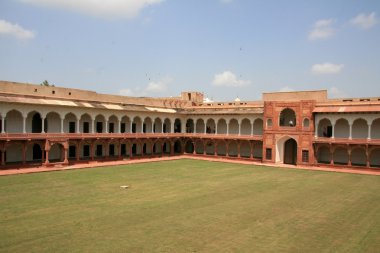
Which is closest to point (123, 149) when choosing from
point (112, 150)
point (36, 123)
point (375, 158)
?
point (112, 150)

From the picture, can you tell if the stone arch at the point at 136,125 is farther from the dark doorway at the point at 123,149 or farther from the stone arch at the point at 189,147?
the stone arch at the point at 189,147

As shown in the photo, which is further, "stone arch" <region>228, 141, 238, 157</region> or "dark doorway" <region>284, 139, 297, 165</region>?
"stone arch" <region>228, 141, 238, 157</region>

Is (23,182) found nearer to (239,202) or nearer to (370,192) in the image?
(239,202)

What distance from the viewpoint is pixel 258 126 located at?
41.9m

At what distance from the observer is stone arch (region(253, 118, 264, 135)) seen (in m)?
41.5

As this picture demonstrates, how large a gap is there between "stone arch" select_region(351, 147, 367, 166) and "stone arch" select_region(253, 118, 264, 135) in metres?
10.7

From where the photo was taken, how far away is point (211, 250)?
10.9 metres

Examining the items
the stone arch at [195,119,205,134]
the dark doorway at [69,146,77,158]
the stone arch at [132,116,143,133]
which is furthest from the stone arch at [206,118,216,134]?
the dark doorway at [69,146,77,158]

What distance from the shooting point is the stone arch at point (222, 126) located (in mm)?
44938

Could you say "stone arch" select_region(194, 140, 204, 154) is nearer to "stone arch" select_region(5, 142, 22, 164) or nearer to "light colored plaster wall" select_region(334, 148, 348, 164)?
"light colored plaster wall" select_region(334, 148, 348, 164)

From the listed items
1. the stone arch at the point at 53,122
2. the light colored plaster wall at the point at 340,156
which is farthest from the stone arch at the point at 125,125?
the light colored plaster wall at the point at 340,156

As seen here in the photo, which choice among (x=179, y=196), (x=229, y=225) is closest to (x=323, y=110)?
(x=179, y=196)

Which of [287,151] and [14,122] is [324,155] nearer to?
[287,151]

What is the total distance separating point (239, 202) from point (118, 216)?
633 cm
